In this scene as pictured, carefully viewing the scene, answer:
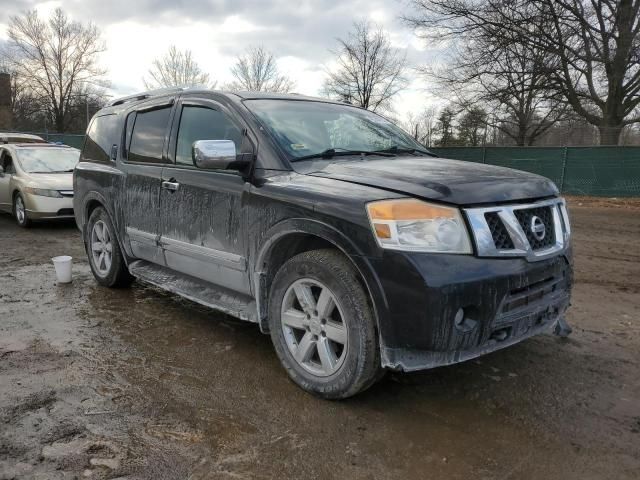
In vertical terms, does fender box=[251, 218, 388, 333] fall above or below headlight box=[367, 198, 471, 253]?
below

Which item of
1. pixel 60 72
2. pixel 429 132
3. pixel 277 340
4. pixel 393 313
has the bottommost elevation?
pixel 277 340

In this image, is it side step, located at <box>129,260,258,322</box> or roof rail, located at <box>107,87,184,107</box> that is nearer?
side step, located at <box>129,260,258,322</box>

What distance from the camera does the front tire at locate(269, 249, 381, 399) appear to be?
2803 mm

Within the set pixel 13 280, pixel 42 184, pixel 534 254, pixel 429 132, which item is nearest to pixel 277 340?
pixel 534 254

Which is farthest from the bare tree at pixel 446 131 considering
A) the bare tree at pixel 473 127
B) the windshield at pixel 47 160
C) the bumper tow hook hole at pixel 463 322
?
the bumper tow hook hole at pixel 463 322

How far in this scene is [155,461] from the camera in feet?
8.16

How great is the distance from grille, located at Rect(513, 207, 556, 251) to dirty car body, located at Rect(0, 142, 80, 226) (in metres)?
8.60

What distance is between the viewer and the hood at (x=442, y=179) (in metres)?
2.75

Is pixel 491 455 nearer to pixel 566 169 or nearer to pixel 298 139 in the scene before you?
pixel 298 139

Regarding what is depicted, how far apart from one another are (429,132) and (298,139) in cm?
3989

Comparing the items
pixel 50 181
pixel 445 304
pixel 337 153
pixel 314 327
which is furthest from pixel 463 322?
pixel 50 181

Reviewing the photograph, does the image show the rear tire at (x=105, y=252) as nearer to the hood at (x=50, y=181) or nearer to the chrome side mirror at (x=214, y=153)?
the chrome side mirror at (x=214, y=153)

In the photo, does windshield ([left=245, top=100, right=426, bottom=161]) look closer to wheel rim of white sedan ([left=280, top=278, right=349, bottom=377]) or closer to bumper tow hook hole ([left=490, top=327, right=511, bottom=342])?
wheel rim of white sedan ([left=280, top=278, right=349, bottom=377])

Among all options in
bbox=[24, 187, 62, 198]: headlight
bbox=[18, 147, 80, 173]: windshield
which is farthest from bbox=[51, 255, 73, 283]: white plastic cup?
bbox=[18, 147, 80, 173]: windshield
